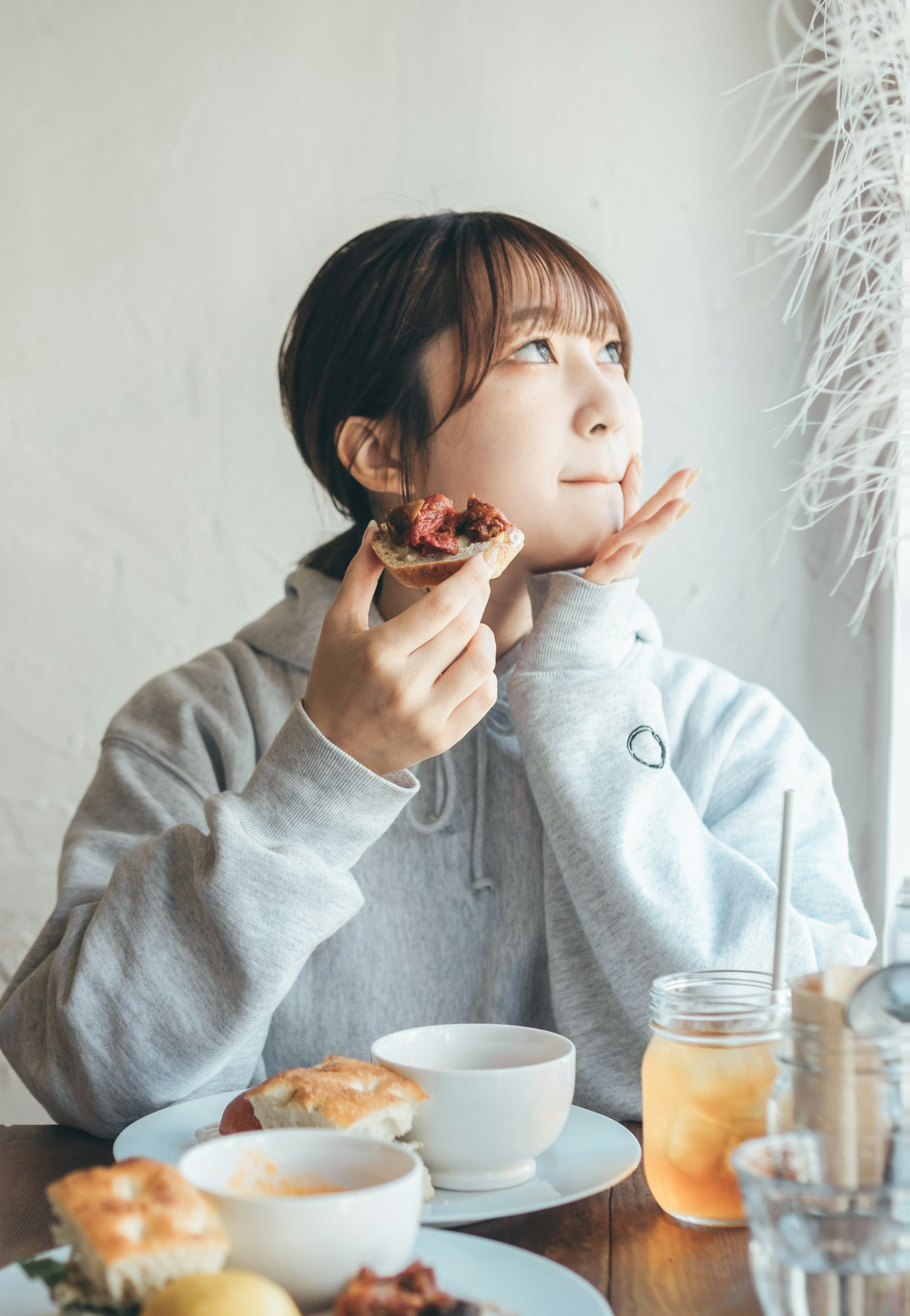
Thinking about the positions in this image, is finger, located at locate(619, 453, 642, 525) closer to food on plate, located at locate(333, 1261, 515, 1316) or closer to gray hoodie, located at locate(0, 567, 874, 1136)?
gray hoodie, located at locate(0, 567, 874, 1136)

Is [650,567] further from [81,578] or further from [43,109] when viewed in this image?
[43,109]

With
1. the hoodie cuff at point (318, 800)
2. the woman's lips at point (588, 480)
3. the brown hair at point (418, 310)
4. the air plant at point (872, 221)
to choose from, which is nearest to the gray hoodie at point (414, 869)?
the hoodie cuff at point (318, 800)

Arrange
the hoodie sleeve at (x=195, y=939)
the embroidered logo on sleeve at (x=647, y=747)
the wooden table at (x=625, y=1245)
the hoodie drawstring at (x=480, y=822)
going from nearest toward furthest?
the wooden table at (x=625, y=1245), the hoodie sleeve at (x=195, y=939), the embroidered logo on sleeve at (x=647, y=747), the hoodie drawstring at (x=480, y=822)

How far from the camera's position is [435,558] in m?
1.08

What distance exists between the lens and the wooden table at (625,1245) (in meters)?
0.59

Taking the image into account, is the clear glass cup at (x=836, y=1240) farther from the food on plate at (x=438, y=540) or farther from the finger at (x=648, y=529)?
→ the finger at (x=648, y=529)

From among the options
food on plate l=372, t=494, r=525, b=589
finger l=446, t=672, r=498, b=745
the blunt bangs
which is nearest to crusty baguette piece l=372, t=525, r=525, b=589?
food on plate l=372, t=494, r=525, b=589

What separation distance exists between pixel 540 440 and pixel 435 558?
0.22 m

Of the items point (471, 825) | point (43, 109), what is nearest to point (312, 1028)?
point (471, 825)

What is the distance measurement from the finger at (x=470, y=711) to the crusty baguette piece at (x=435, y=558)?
11 cm

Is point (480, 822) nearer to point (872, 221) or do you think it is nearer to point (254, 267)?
point (872, 221)

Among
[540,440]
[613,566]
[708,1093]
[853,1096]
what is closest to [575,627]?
[613,566]

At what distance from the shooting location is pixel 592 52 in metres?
1.90

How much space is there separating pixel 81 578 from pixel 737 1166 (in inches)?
66.1
